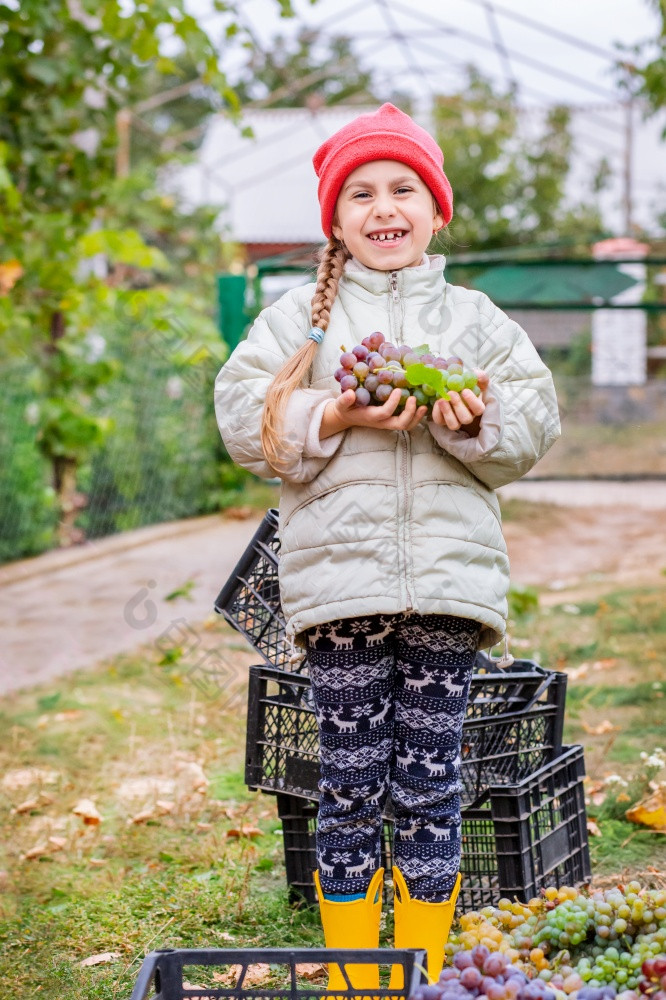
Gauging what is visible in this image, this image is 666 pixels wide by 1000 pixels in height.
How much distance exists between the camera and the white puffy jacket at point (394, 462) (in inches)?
77.1

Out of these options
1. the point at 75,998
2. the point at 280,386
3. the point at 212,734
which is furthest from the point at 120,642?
the point at 280,386

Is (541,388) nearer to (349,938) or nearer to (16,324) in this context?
(349,938)

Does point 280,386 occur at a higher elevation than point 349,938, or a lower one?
higher

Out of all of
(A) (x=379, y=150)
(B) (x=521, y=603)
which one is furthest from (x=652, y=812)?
(B) (x=521, y=603)

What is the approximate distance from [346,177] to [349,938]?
1.36m

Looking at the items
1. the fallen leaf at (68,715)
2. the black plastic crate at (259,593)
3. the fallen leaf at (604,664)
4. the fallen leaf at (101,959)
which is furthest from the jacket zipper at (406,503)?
the fallen leaf at (604,664)

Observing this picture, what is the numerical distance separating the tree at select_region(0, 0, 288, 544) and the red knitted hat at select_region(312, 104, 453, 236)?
2.73 m

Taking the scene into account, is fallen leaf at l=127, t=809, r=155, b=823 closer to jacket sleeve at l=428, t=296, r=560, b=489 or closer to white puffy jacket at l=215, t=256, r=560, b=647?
white puffy jacket at l=215, t=256, r=560, b=647

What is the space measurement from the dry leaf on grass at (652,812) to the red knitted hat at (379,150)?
1666 millimetres

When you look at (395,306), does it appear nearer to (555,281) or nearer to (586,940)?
(586,940)

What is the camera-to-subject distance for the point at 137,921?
2.58m

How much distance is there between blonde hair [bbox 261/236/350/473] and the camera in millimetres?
1966

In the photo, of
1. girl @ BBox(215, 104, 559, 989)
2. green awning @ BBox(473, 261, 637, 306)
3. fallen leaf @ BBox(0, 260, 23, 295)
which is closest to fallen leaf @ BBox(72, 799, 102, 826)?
girl @ BBox(215, 104, 559, 989)

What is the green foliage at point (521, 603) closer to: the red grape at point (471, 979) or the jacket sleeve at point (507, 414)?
the jacket sleeve at point (507, 414)
